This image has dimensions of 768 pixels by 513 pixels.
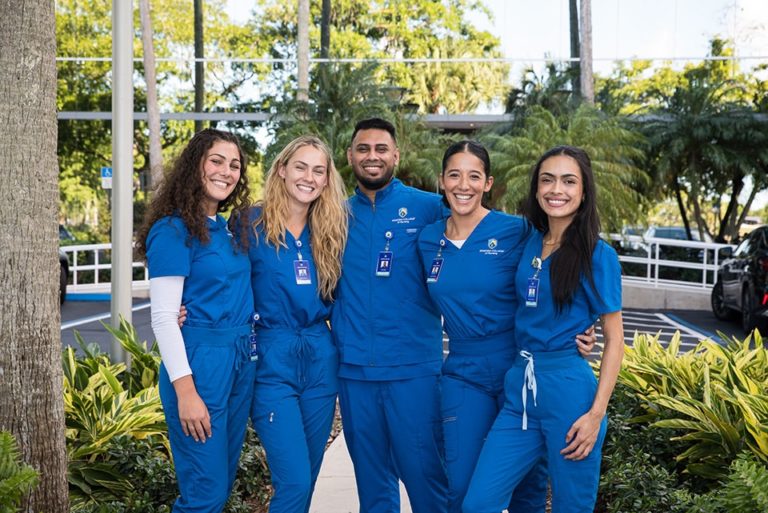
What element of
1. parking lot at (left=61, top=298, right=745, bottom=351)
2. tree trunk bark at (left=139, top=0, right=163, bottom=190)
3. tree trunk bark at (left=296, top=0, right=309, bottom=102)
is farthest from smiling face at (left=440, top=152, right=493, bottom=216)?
tree trunk bark at (left=139, top=0, right=163, bottom=190)

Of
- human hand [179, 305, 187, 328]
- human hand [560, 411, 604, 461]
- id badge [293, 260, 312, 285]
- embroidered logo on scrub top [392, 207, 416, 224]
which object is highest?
embroidered logo on scrub top [392, 207, 416, 224]

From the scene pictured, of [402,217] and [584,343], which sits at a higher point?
[402,217]

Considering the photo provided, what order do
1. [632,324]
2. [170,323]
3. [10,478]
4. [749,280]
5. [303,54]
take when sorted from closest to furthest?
[10,478] < [170,323] < [749,280] < [632,324] < [303,54]

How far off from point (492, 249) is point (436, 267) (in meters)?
0.25

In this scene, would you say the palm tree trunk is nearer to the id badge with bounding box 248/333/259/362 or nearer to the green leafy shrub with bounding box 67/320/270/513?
the green leafy shrub with bounding box 67/320/270/513

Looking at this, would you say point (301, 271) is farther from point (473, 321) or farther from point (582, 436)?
point (582, 436)

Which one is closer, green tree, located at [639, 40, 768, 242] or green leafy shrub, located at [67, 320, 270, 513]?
green leafy shrub, located at [67, 320, 270, 513]

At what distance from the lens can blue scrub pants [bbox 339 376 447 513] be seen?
157 inches

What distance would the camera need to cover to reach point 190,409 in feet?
11.1

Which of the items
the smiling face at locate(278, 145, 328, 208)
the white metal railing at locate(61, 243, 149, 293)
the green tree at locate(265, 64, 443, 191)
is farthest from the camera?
the white metal railing at locate(61, 243, 149, 293)

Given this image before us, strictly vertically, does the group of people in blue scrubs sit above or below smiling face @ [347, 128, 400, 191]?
below

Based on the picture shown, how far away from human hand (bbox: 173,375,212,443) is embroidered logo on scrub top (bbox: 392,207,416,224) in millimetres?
1271

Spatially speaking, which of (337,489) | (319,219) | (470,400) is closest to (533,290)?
(470,400)

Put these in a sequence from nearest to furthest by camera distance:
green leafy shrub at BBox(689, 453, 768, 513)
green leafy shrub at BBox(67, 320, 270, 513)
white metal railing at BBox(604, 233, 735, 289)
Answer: green leafy shrub at BBox(689, 453, 768, 513)
green leafy shrub at BBox(67, 320, 270, 513)
white metal railing at BBox(604, 233, 735, 289)
